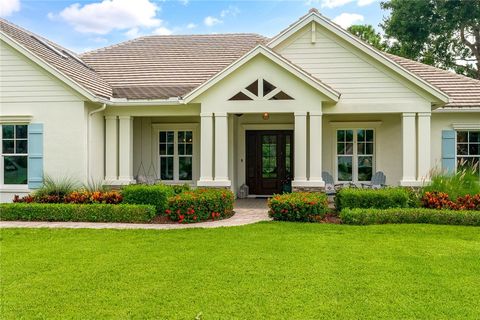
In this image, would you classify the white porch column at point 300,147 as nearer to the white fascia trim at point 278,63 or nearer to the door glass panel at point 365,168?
the white fascia trim at point 278,63

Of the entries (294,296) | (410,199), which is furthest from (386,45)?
(294,296)

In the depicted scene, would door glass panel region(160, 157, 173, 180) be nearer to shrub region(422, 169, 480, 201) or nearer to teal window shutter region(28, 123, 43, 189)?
teal window shutter region(28, 123, 43, 189)

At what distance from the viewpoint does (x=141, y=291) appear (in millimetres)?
4914

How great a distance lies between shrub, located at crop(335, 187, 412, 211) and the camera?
Result: 10086 mm

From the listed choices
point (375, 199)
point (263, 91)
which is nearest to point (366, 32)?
point (263, 91)

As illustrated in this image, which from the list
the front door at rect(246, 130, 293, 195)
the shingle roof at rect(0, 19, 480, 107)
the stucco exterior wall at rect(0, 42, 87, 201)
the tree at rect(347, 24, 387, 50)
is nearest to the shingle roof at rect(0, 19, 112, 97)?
the shingle roof at rect(0, 19, 480, 107)

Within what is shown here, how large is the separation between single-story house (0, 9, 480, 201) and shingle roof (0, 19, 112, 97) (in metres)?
0.08

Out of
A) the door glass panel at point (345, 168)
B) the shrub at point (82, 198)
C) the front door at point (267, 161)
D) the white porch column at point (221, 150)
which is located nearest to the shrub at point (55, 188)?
the shrub at point (82, 198)

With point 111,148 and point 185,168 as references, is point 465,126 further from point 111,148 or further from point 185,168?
point 111,148

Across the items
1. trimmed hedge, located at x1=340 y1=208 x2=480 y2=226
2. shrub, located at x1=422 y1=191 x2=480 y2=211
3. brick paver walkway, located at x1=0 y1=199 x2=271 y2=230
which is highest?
shrub, located at x1=422 y1=191 x2=480 y2=211

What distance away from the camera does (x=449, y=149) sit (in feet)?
43.9

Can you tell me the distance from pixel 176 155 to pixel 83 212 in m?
5.22

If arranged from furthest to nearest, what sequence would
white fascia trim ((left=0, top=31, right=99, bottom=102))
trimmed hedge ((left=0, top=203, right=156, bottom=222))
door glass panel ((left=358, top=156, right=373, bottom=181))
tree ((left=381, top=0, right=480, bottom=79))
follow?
tree ((left=381, top=0, right=480, bottom=79)) → door glass panel ((left=358, top=156, right=373, bottom=181)) → white fascia trim ((left=0, top=31, right=99, bottom=102)) → trimmed hedge ((left=0, top=203, right=156, bottom=222))

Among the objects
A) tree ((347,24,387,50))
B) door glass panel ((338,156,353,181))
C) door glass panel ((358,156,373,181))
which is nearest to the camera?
door glass panel ((358,156,373,181))
